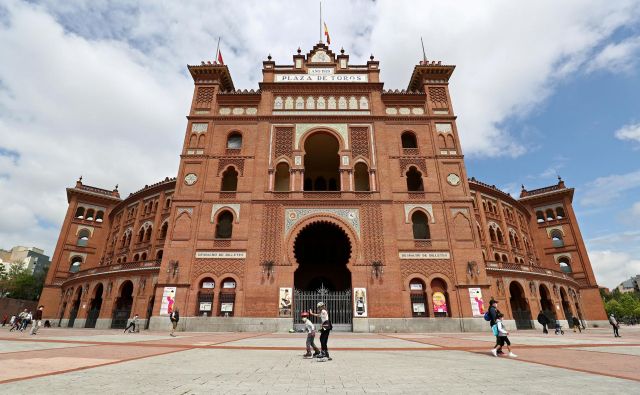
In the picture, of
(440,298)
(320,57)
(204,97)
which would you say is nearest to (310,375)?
(440,298)

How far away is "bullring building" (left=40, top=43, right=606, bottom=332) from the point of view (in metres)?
21.2

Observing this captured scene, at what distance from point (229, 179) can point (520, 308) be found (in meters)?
28.0

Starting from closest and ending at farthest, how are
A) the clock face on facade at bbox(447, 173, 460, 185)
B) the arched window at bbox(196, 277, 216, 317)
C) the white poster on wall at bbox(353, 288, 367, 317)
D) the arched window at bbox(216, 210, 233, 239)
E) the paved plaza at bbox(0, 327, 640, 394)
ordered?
1. the paved plaza at bbox(0, 327, 640, 394)
2. the white poster on wall at bbox(353, 288, 367, 317)
3. the arched window at bbox(196, 277, 216, 317)
4. the arched window at bbox(216, 210, 233, 239)
5. the clock face on facade at bbox(447, 173, 460, 185)

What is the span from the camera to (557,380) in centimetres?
525

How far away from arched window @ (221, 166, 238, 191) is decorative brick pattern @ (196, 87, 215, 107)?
6325 mm

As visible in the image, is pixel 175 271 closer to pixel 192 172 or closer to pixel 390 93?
pixel 192 172

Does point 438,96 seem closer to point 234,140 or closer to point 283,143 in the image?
point 283,143

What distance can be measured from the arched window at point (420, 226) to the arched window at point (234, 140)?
15.0m

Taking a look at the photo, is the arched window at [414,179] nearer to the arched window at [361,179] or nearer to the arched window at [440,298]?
the arched window at [361,179]

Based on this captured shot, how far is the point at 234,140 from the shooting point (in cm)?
2694

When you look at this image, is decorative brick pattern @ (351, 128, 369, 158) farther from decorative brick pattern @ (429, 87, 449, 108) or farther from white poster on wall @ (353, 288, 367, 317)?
white poster on wall @ (353, 288, 367, 317)

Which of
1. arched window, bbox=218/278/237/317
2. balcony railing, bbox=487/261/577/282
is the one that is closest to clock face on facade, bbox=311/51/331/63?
arched window, bbox=218/278/237/317

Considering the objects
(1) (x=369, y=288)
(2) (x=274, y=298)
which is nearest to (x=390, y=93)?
(1) (x=369, y=288)

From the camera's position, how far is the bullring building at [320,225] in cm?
2125
